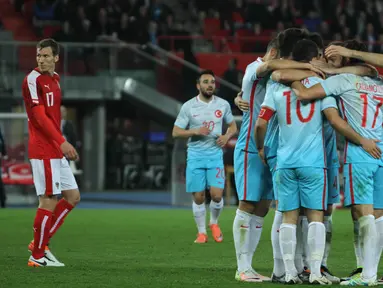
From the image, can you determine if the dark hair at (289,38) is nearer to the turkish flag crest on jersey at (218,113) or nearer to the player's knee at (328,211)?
the player's knee at (328,211)

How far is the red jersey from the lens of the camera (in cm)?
995

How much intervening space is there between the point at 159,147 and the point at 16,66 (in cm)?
638

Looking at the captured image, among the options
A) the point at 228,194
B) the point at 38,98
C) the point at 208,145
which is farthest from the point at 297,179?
the point at 228,194

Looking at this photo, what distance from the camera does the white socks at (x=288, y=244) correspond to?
8.23 m

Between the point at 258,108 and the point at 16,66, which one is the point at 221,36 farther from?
the point at 258,108

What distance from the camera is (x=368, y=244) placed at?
8242mm

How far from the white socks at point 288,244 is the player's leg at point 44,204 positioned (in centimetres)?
268

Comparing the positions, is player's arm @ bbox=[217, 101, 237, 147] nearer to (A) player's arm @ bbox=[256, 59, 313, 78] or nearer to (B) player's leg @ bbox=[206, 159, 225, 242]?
(B) player's leg @ bbox=[206, 159, 225, 242]

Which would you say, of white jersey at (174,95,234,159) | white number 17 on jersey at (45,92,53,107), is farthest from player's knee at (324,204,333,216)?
white jersey at (174,95,234,159)

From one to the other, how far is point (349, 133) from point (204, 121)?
6000 millimetres

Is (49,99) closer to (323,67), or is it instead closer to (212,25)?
(323,67)

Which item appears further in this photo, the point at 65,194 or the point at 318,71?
the point at 65,194

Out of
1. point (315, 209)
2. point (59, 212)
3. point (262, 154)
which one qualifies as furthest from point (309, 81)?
point (59, 212)

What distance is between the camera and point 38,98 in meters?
10.0
